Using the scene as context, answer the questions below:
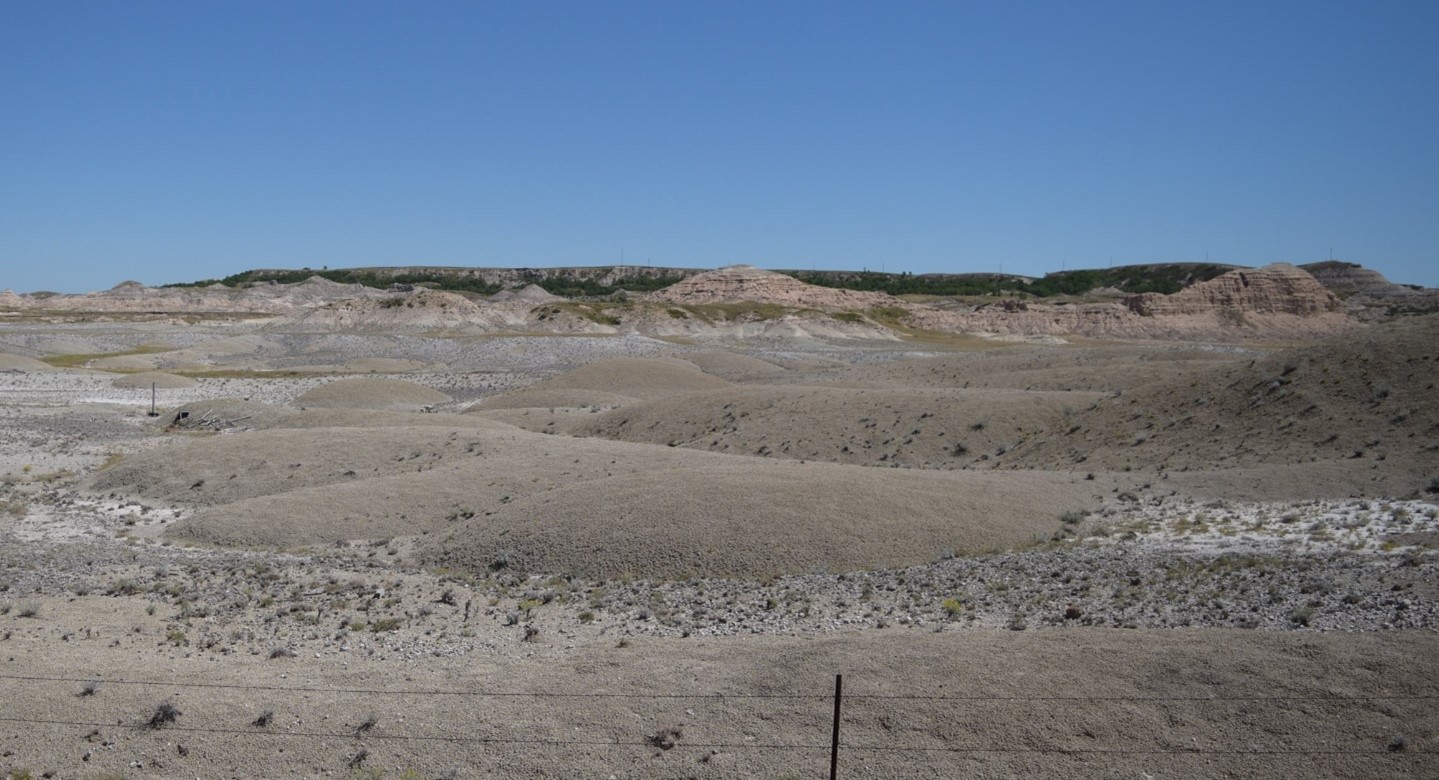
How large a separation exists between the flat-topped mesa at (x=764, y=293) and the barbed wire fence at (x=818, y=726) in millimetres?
126238

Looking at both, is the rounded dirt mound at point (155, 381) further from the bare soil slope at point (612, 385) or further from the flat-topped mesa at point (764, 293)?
the flat-topped mesa at point (764, 293)

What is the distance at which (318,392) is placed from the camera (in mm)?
54406

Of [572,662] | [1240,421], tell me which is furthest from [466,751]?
[1240,421]

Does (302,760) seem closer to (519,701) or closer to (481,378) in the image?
(519,701)

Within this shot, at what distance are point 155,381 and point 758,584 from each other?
5632cm

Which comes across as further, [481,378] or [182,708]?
[481,378]

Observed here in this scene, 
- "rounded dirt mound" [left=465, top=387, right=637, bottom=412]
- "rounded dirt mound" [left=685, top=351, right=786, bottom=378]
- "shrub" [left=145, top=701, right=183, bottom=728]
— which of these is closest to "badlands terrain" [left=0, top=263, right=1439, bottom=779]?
"shrub" [left=145, top=701, right=183, bottom=728]

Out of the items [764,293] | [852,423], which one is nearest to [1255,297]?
[764,293]

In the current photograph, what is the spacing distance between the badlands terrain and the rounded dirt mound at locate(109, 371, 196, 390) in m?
16.7

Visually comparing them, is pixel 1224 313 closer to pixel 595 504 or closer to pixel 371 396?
pixel 371 396

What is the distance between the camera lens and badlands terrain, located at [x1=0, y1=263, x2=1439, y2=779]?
10.0 m

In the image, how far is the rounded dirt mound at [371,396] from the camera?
5238cm

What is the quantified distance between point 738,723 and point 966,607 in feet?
18.5

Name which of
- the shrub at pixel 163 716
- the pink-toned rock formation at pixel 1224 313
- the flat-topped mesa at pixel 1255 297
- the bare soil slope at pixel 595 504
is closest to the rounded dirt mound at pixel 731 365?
the bare soil slope at pixel 595 504
